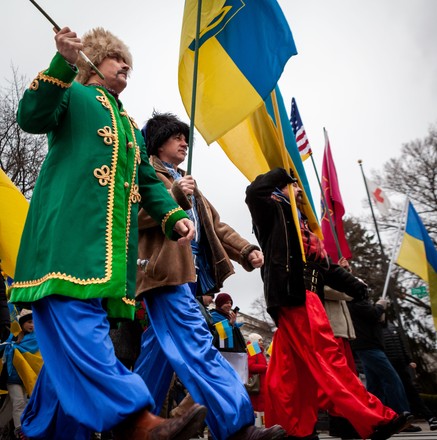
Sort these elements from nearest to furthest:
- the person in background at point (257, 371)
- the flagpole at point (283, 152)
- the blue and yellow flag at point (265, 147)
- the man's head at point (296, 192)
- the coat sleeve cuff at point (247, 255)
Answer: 1. the coat sleeve cuff at point (247, 255)
2. the flagpole at point (283, 152)
3. the man's head at point (296, 192)
4. the blue and yellow flag at point (265, 147)
5. the person in background at point (257, 371)

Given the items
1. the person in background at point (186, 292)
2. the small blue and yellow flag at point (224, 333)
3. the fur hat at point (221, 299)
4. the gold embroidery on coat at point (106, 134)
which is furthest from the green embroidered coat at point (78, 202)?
the fur hat at point (221, 299)

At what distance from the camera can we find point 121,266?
253 centimetres

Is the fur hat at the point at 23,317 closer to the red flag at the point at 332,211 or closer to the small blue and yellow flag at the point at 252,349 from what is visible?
the small blue and yellow flag at the point at 252,349

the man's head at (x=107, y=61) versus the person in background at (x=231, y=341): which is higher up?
the man's head at (x=107, y=61)

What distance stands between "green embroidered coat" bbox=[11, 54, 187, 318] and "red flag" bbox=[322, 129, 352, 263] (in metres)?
5.47

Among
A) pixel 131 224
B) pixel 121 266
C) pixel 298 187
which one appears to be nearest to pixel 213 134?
pixel 298 187

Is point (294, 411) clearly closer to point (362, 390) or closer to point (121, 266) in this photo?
point (362, 390)

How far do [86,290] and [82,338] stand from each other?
216 mm

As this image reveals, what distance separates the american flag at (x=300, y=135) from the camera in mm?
7871

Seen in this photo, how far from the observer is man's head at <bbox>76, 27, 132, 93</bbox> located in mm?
3223

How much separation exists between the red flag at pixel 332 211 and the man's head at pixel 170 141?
12.6ft

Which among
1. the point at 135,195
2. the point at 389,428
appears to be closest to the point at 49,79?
the point at 135,195

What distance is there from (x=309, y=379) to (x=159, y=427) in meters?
2.46

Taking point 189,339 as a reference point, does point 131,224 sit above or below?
above
